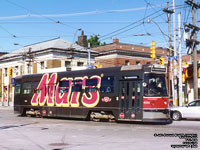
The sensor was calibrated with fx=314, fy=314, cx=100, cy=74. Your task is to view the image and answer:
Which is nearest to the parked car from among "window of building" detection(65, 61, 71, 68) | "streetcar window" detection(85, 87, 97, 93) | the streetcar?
the streetcar

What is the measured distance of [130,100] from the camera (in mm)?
18078

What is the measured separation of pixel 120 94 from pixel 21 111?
10.7 meters

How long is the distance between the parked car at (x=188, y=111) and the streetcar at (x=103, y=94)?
7.10 feet

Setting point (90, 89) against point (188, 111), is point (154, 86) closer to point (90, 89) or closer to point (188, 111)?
point (90, 89)

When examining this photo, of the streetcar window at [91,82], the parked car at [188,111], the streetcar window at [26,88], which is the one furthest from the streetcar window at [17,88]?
the parked car at [188,111]

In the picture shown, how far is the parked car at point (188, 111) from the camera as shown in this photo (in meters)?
20.9

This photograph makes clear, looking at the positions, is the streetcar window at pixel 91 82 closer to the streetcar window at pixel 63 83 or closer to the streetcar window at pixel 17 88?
the streetcar window at pixel 63 83

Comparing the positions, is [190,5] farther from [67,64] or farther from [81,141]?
[67,64]

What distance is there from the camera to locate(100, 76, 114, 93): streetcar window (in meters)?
19.2

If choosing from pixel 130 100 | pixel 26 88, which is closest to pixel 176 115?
pixel 130 100

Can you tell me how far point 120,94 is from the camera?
18.6 metres

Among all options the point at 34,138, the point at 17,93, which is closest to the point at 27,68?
the point at 17,93

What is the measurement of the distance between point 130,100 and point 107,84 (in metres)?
2.09

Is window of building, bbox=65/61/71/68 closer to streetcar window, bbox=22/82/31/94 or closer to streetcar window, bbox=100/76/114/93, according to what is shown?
streetcar window, bbox=22/82/31/94
